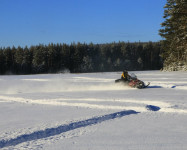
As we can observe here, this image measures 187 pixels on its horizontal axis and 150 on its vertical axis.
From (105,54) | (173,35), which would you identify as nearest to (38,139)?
(173,35)

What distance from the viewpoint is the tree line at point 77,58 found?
81.8 meters

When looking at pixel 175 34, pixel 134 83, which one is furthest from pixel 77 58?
pixel 134 83

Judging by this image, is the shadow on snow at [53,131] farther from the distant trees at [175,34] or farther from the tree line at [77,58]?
the tree line at [77,58]

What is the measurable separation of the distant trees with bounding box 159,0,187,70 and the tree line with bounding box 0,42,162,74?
29859 millimetres

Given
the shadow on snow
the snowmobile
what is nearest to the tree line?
the snowmobile

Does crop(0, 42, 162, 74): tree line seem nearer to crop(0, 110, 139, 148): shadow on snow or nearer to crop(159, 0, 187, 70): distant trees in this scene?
crop(159, 0, 187, 70): distant trees

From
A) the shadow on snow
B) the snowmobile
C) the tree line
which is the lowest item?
the shadow on snow

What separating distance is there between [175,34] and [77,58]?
5415 centimetres

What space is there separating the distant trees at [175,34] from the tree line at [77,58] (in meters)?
29.9

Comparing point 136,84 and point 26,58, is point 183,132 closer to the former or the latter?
point 136,84

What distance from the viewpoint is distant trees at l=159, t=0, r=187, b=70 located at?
3452 cm

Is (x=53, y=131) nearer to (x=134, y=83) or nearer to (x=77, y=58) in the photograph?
(x=134, y=83)

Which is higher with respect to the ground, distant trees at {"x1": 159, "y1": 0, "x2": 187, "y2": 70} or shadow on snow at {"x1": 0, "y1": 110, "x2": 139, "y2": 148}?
distant trees at {"x1": 159, "y1": 0, "x2": 187, "y2": 70}

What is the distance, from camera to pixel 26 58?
83875 millimetres
